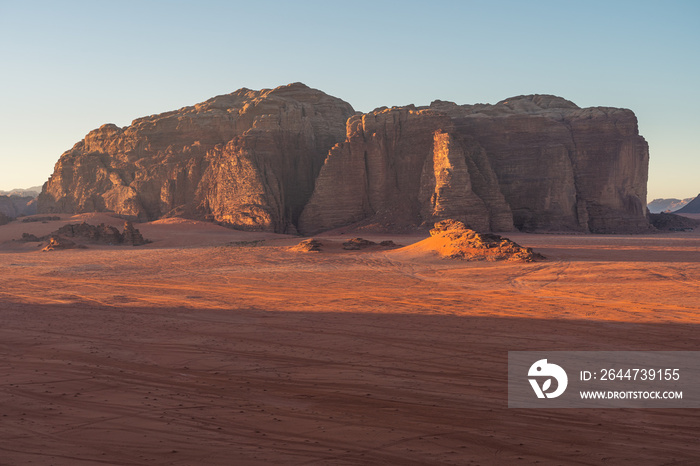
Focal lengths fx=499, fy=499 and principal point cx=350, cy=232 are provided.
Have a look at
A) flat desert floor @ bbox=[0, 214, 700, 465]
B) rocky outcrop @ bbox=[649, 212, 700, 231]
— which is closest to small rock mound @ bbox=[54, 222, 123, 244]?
flat desert floor @ bbox=[0, 214, 700, 465]

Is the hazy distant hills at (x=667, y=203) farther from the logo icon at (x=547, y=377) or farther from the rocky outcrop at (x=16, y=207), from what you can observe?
the logo icon at (x=547, y=377)

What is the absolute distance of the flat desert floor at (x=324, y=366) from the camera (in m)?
4.36

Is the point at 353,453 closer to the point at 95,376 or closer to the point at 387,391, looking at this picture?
the point at 387,391

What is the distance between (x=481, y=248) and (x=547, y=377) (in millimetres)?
14551

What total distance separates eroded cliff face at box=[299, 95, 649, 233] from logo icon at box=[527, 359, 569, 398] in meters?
30.8

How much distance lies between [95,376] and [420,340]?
469cm

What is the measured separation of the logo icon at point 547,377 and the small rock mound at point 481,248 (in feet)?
42.3

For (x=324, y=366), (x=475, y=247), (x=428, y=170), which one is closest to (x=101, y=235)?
(x=428, y=170)

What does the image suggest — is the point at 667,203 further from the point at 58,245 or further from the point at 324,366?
the point at 324,366

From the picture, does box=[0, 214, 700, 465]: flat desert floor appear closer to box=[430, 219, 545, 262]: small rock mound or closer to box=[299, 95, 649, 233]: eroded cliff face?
box=[430, 219, 545, 262]: small rock mound

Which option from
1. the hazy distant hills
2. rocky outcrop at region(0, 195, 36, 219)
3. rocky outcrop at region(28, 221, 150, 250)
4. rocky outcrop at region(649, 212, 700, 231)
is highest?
the hazy distant hills

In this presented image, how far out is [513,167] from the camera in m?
39.8

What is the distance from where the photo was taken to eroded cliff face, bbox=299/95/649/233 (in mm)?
38250

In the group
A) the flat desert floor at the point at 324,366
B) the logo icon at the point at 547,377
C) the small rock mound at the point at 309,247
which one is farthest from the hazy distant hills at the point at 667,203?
the logo icon at the point at 547,377
